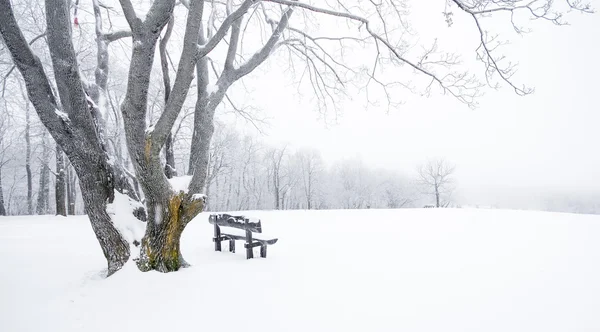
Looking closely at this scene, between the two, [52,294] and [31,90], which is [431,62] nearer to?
[31,90]

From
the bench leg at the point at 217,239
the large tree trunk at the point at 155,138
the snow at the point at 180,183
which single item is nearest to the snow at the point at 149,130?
the large tree trunk at the point at 155,138

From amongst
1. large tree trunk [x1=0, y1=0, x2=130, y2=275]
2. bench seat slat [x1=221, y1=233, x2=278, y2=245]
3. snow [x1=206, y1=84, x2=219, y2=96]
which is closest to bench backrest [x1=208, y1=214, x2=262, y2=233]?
bench seat slat [x1=221, y1=233, x2=278, y2=245]

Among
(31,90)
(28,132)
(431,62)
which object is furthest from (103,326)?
(28,132)

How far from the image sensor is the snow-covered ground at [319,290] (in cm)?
322

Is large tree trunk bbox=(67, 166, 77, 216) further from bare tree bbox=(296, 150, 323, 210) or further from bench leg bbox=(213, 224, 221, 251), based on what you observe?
bare tree bbox=(296, 150, 323, 210)

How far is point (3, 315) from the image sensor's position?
3348 millimetres

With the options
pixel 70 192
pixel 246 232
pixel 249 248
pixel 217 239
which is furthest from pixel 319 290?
pixel 70 192

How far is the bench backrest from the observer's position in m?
5.63

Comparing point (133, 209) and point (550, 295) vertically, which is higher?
point (133, 209)

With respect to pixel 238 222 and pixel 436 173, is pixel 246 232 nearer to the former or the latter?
pixel 238 222

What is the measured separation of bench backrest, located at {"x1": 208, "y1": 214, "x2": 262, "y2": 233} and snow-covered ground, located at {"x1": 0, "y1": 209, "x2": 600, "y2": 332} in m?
0.58

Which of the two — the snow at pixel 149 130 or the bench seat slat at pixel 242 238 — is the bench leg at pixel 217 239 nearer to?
the bench seat slat at pixel 242 238

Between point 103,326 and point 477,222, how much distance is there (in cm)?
1173

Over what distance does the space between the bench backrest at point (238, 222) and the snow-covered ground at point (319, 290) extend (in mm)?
582
